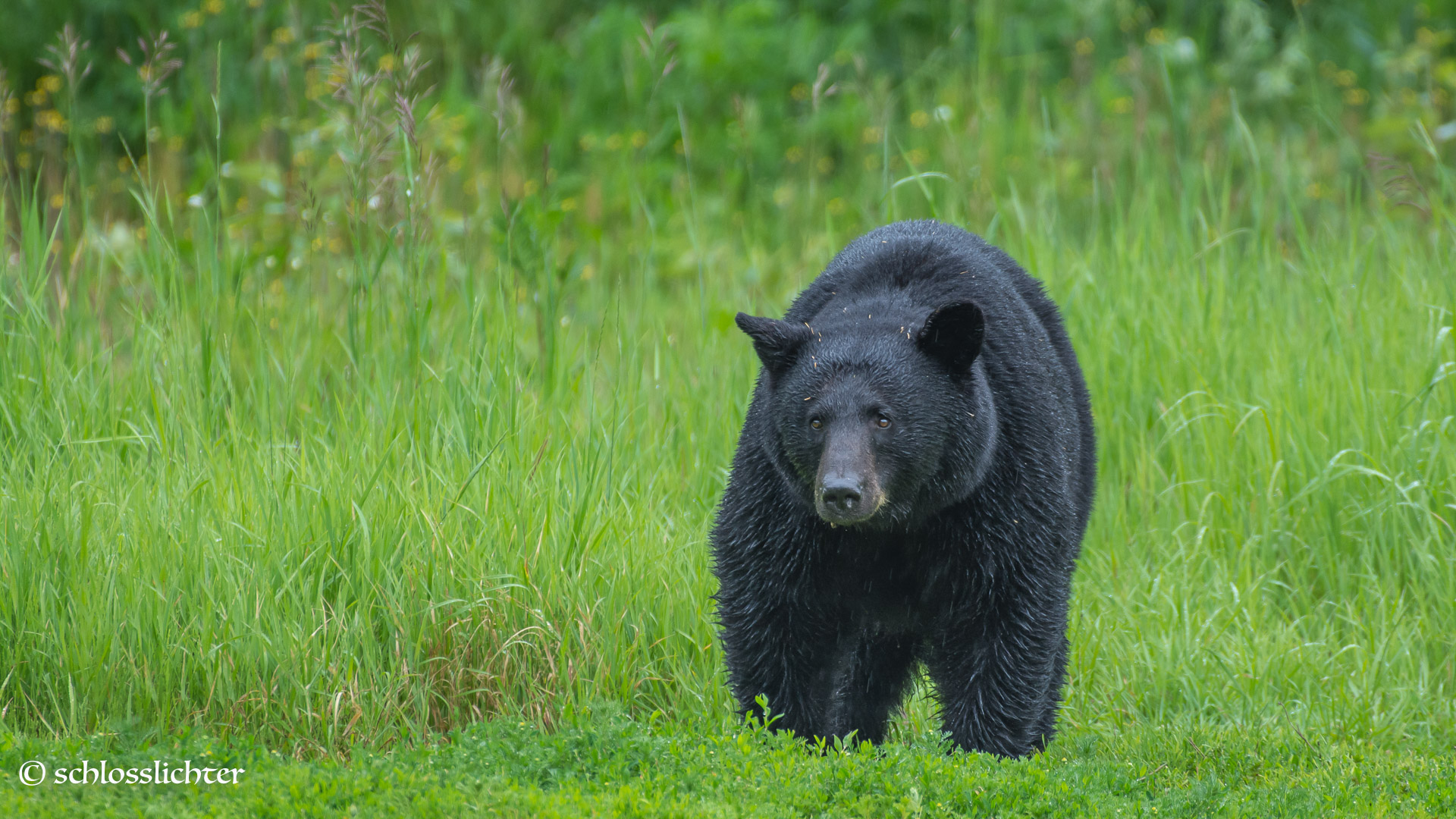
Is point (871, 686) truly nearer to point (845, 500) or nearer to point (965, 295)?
point (845, 500)

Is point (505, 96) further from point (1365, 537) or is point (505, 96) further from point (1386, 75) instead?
point (1386, 75)

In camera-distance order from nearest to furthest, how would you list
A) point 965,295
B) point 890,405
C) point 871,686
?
1. point 890,405
2. point 965,295
3. point 871,686

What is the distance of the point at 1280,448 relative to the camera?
5.88m

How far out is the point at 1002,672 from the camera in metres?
4.03

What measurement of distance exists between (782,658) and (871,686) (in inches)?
24.6

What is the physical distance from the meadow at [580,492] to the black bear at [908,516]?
0.31 m

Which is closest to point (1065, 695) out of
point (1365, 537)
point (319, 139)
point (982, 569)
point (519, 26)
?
point (982, 569)

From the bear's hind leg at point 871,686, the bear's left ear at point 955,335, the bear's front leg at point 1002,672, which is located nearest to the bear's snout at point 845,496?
the bear's left ear at point 955,335

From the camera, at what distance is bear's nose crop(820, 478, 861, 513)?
367 cm

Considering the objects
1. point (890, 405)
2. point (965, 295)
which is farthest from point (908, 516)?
point (965, 295)

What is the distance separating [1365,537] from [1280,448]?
514mm

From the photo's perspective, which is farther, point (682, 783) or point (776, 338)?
point (776, 338)

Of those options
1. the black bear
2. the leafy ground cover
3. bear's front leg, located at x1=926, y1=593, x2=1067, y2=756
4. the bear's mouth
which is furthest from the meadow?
the bear's mouth
